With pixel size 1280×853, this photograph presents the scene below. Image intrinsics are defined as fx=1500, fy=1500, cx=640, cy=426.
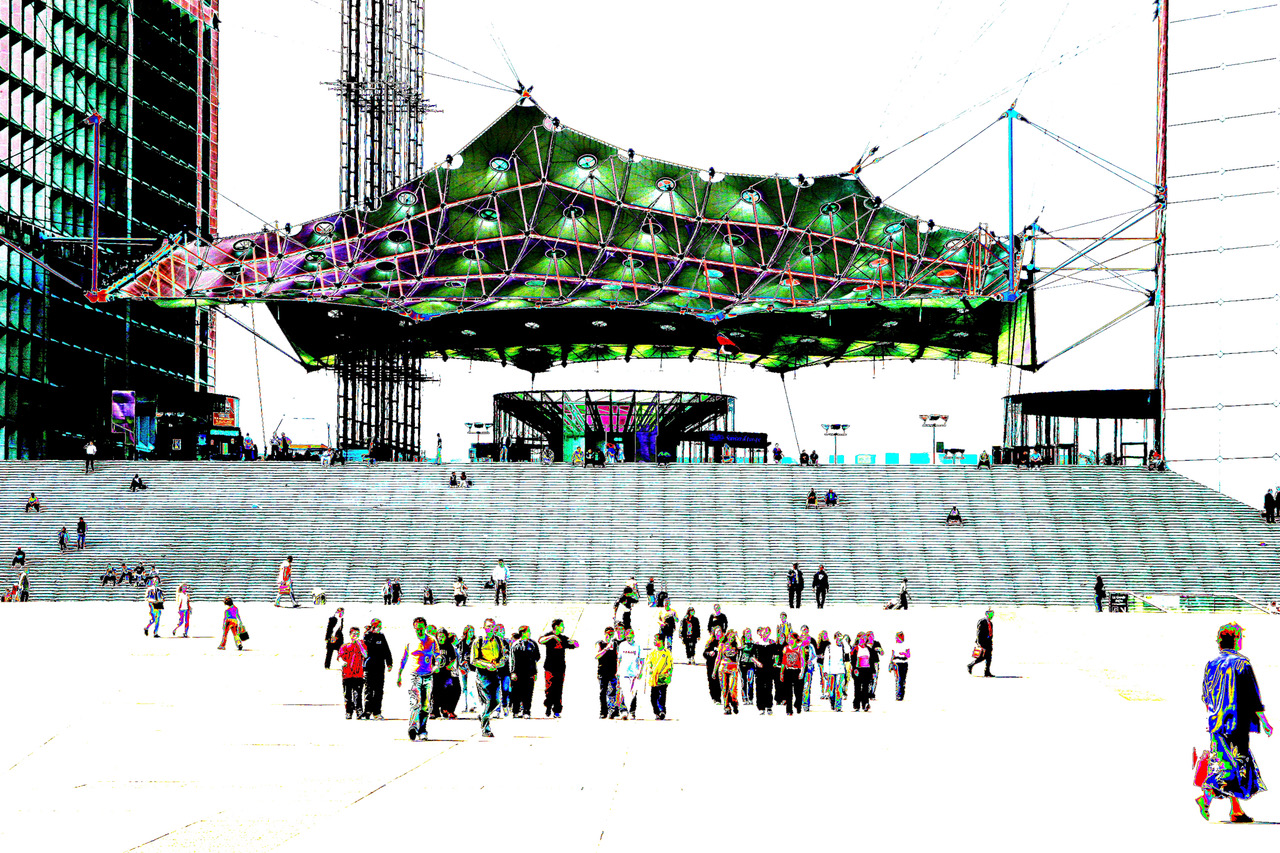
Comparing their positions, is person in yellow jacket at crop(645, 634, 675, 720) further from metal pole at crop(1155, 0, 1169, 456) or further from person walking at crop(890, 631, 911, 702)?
metal pole at crop(1155, 0, 1169, 456)

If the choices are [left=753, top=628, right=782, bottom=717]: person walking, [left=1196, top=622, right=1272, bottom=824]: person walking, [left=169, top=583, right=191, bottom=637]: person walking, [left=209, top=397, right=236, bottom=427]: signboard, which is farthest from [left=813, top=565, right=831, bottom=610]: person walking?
[left=209, top=397, right=236, bottom=427]: signboard

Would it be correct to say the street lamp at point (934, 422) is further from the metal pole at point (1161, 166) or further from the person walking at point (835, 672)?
the person walking at point (835, 672)

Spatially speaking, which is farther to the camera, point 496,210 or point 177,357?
point 177,357

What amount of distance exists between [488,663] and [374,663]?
72.9 inches

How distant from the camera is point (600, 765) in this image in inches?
607

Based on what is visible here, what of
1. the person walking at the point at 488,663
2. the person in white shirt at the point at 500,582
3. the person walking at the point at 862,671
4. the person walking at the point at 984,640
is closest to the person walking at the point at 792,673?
the person walking at the point at 862,671

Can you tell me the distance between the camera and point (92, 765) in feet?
52.5

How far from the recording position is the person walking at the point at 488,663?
17.8m

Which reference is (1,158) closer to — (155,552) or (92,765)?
(155,552)

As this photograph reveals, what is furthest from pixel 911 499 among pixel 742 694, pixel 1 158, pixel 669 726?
pixel 1 158

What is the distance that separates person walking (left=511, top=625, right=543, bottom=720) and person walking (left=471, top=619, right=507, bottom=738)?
0.82ft

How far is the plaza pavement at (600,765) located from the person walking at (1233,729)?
0.29 metres

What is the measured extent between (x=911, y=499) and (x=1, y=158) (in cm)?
4396

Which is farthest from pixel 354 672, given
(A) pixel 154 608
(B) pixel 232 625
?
(A) pixel 154 608
